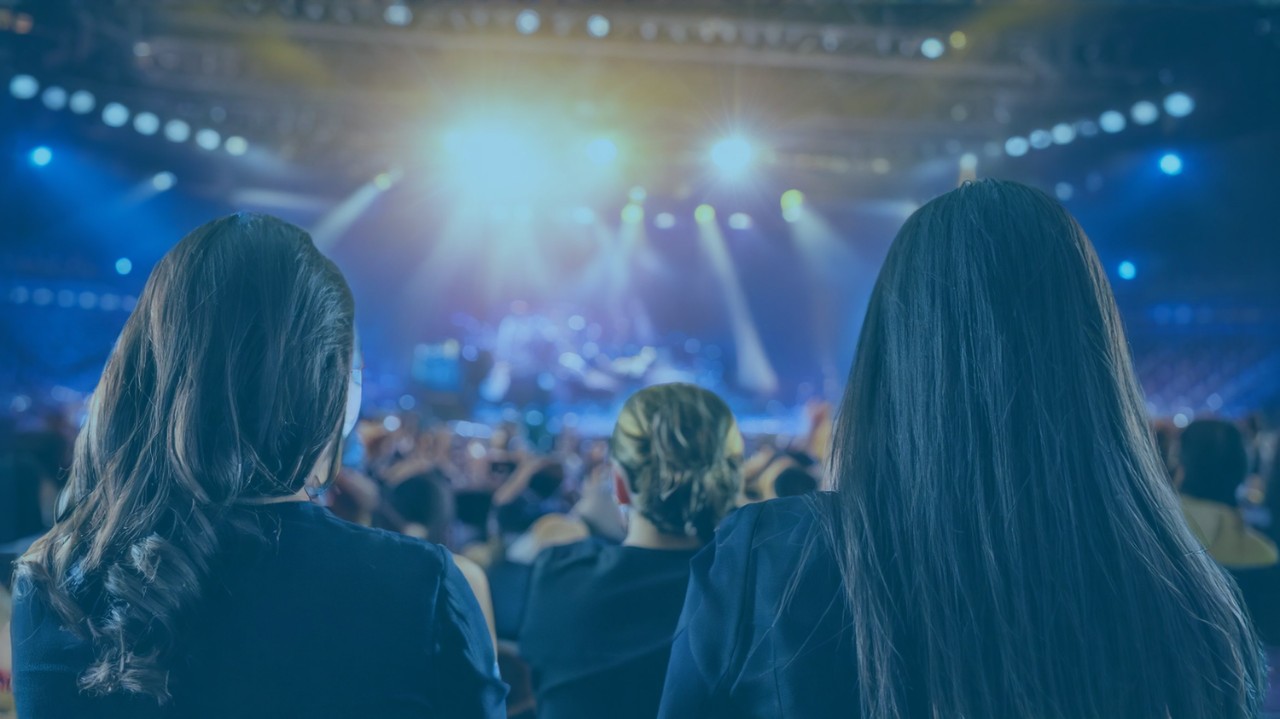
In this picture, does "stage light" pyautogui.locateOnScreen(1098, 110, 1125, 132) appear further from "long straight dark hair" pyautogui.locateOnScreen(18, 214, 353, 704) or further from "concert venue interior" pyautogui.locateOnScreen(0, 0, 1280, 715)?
"long straight dark hair" pyautogui.locateOnScreen(18, 214, 353, 704)

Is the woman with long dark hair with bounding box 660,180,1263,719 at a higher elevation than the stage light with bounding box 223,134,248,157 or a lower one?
lower

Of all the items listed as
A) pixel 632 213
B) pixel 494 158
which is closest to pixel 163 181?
pixel 494 158

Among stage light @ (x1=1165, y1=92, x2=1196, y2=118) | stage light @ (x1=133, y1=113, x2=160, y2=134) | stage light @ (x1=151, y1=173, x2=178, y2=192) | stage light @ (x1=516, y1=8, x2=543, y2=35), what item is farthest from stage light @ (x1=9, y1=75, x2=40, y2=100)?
stage light @ (x1=1165, y1=92, x2=1196, y2=118)

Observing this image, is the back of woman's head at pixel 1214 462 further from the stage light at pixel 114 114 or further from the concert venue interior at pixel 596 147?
the stage light at pixel 114 114

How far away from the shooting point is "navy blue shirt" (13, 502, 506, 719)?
0.98 metres

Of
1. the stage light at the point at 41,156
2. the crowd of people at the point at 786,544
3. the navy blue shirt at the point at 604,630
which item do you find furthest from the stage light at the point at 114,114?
the crowd of people at the point at 786,544

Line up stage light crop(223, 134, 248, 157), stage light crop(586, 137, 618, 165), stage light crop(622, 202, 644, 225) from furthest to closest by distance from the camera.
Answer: stage light crop(622, 202, 644, 225), stage light crop(223, 134, 248, 157), stage light crop(586, 137, 618, 165)

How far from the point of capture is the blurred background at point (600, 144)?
26.3ft

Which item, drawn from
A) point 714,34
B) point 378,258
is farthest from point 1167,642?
point 378,258

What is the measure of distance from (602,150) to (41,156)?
19.7ft

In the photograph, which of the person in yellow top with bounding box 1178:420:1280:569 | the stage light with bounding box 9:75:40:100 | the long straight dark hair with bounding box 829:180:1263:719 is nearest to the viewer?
the long straight dark hair with bounding box 829:180:1263:719

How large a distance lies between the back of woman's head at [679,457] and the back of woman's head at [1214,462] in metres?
2.04

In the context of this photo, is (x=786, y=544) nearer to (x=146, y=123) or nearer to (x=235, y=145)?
(x=146, y=123)

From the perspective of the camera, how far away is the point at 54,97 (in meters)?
8.45
